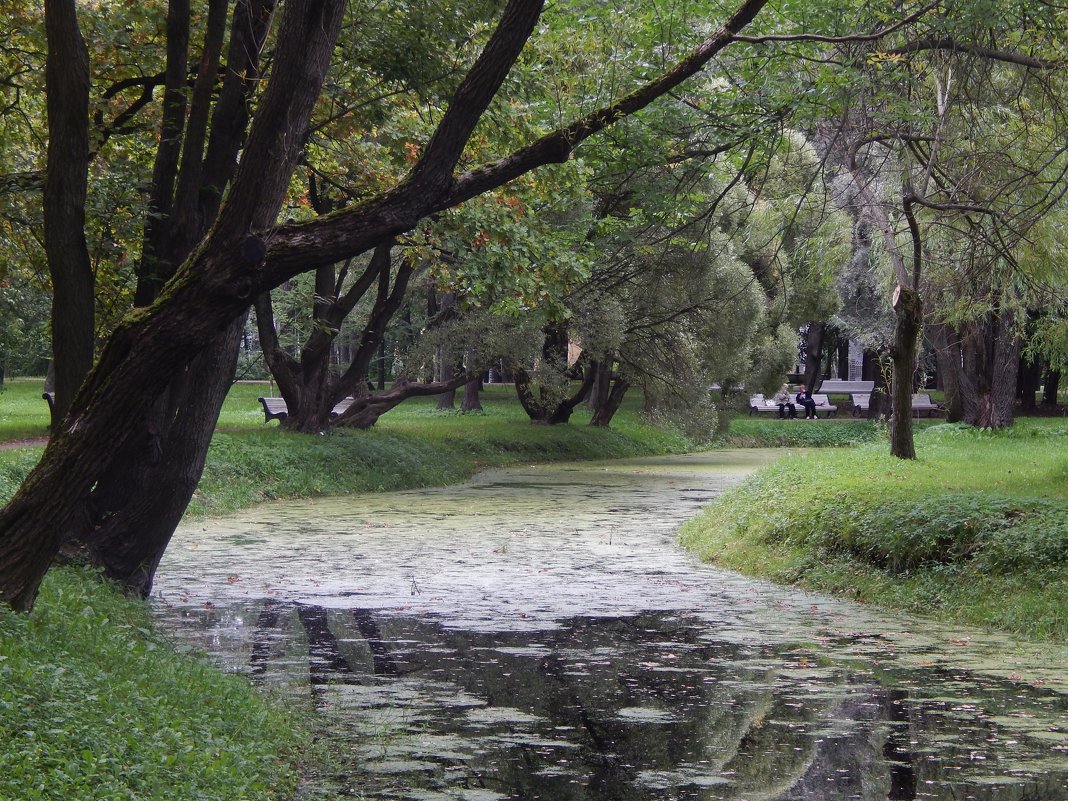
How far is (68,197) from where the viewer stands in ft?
30.6

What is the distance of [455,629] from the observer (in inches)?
467

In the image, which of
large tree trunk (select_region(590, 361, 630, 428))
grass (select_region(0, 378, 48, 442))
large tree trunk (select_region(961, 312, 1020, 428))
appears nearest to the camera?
grass (select_region(0, 378, 48, 442))

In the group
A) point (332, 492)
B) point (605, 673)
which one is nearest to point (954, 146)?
point (605, 673)

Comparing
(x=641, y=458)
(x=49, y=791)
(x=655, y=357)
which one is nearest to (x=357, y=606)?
(x=49, y=791)

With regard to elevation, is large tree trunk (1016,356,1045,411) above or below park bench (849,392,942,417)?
above

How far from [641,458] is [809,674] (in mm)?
29696

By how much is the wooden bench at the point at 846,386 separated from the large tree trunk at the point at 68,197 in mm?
50848

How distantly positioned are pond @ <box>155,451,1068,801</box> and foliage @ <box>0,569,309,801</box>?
573mm

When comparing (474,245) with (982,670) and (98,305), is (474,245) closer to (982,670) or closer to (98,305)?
(98,305)

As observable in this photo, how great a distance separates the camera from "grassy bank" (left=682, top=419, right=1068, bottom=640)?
12.2 meters

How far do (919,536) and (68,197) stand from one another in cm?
887

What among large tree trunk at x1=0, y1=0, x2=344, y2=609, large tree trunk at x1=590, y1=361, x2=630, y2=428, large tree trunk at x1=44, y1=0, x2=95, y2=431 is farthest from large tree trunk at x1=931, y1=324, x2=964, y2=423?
large tree trunk at x1=0, y1=0, x2=344, y2=609

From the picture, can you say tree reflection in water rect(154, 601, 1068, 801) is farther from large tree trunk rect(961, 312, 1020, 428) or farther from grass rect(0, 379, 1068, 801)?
large tree trunk rect(961, 312, 1020, 428)

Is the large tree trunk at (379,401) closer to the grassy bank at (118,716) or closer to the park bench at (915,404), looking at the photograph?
the grassy bank at (118,716)
